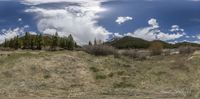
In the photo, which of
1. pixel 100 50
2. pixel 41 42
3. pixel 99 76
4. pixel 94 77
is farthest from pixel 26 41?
pixel 94 77

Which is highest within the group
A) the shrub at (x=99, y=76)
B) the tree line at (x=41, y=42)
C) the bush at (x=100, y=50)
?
the bush at (x=100, y=50)

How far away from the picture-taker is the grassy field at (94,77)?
3841 centimetres

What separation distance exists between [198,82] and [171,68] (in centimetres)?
599

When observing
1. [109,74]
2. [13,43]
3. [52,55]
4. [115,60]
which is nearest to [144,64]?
[115,60]

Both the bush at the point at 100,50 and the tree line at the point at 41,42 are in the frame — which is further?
the tree line at the point at 41,42

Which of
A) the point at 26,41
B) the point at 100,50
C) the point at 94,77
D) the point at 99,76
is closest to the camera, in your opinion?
the point at 94,77

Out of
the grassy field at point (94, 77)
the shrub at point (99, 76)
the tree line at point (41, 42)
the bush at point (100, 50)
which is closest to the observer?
the grassy field at point (94, 77)

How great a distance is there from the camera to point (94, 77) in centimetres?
4491

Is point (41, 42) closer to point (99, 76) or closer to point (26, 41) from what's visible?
point (26, 41)

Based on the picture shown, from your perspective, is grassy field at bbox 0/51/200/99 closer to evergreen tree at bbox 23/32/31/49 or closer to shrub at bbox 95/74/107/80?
shrub at bbox 95/74/107/80

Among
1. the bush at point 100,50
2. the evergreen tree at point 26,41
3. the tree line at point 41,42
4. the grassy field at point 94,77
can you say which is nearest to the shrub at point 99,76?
the grassy field at point 94,77

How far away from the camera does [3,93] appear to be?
37469mm

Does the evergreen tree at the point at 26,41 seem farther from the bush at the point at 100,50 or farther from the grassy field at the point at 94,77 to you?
the grassy field at the point at 94,77

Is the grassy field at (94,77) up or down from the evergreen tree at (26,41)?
up
